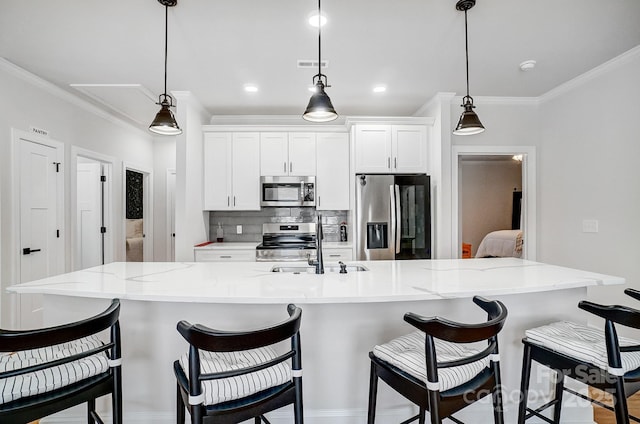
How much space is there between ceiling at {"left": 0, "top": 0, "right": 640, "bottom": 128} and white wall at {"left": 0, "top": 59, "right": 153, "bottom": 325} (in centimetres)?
18

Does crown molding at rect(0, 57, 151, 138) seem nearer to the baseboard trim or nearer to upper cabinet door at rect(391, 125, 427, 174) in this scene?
the baseboard trim

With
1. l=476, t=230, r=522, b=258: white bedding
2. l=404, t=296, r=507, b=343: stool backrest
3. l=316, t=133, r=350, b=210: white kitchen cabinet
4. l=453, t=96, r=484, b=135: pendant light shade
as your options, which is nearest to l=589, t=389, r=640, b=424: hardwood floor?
l=404, t=296, r=507, b=343: stool backrest

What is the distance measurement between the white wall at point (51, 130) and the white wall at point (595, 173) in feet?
17.7

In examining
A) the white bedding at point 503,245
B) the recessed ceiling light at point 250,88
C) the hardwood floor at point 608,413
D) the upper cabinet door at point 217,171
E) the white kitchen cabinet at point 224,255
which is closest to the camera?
the hardwood floor at point 608,413

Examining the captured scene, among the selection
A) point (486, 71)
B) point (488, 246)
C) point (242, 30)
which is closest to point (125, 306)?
point (242, 30)

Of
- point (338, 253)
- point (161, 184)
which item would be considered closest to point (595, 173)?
point (338, 253)

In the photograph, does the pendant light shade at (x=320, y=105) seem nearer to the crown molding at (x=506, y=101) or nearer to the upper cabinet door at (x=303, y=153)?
the upper cabinet door at (x=303, y=153)

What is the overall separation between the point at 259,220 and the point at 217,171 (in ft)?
2.86

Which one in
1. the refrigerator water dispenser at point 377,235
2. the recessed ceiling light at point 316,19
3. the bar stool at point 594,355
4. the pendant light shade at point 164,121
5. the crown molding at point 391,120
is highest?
the recessed ceiling light at point 316,19

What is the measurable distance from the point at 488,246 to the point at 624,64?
3.75m

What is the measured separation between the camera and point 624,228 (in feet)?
9.64

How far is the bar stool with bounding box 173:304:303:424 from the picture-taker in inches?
41.3

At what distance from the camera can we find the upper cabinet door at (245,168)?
165 inches

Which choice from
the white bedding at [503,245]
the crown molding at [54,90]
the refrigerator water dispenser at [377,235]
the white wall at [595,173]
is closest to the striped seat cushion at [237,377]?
the refrigerator water dispenser at [377,235]
